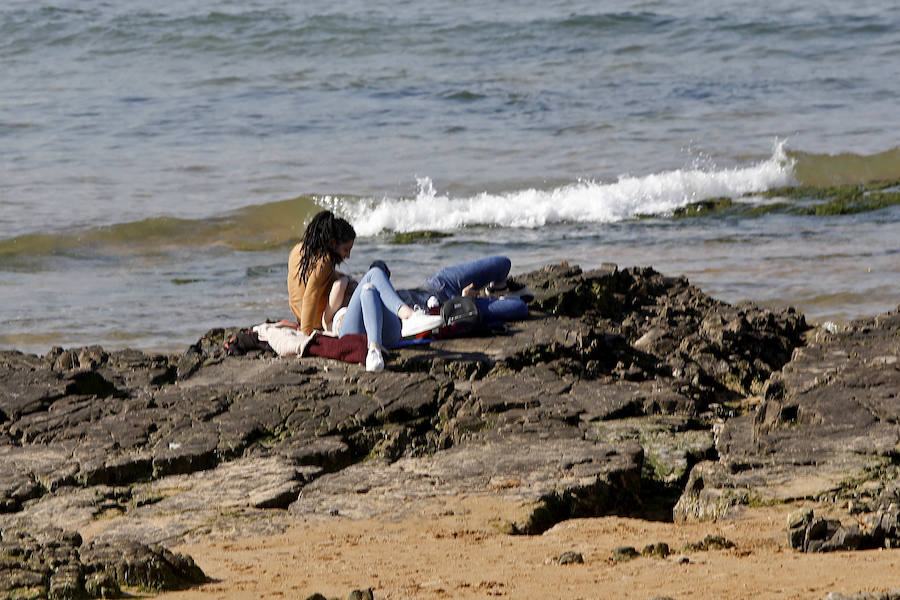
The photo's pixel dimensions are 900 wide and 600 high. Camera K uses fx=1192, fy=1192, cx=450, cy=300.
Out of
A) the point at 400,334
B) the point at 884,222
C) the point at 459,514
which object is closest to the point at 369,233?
the point at 884,222

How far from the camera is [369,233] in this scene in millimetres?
15656

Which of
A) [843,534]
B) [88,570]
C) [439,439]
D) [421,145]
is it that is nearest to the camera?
[88,570]

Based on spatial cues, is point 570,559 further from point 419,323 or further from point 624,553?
point 419,323

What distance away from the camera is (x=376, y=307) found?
7195mm

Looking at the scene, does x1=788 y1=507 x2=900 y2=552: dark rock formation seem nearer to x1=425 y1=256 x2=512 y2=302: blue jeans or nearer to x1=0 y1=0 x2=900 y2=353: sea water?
x1=425 y1=256 x2=512 y2=302: blue jeans

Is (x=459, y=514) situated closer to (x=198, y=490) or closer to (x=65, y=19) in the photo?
(x=198, y=490)

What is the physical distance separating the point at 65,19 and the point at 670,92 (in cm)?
1464

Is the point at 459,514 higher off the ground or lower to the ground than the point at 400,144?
lower

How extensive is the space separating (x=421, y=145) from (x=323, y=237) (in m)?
12.1

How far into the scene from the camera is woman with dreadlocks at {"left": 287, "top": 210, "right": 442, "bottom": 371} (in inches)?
285

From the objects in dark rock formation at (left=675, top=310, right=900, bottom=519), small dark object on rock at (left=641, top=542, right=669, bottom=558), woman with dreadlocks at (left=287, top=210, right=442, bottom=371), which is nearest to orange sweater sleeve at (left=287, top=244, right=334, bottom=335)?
woman with dreadlocks at (left=287, top=210, right=442, bottom=371)

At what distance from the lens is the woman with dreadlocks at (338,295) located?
7.24 m

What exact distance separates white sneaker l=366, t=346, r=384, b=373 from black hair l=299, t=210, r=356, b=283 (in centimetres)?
94

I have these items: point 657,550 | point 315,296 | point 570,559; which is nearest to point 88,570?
point 570,559
